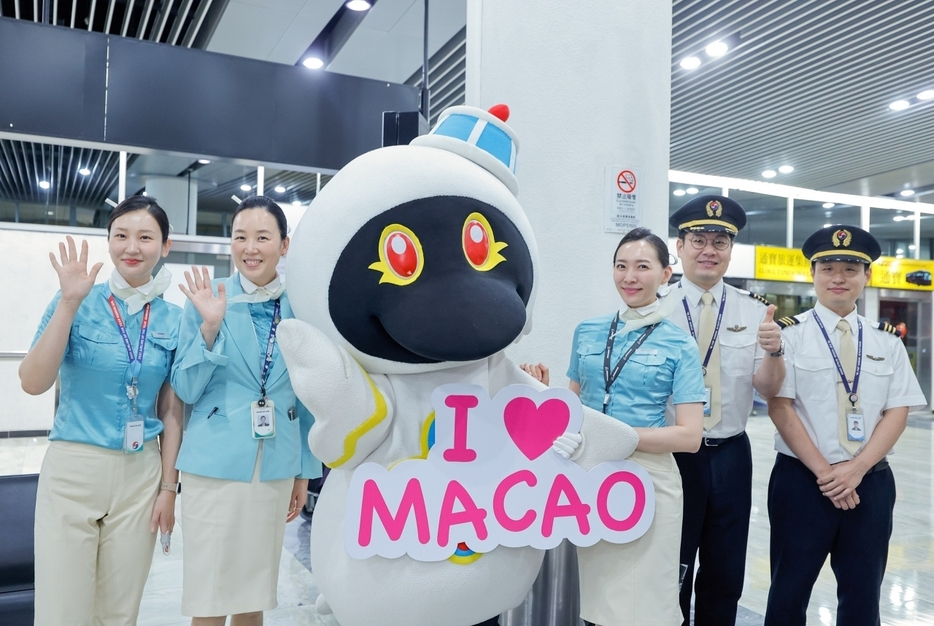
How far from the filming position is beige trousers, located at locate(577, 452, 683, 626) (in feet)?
6.33

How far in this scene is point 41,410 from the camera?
731cm

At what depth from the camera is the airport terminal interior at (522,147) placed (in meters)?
3.60

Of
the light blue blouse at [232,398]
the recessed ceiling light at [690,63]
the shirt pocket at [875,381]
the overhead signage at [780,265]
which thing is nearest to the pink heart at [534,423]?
Answer: the light blue blouse at [232,398]

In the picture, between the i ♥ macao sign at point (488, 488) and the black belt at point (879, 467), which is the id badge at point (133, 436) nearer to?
the i ♥ macao sign at point (488, 488)

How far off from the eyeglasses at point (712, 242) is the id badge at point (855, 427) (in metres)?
0.70

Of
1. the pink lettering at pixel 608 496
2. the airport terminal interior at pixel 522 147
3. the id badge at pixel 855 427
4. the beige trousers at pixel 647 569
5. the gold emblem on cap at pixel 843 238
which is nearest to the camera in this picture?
the pink lettering at pixel 608 496

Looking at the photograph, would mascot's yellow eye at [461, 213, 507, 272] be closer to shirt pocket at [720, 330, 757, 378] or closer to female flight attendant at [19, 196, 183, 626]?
female flight attendant at [19, 196, 183, 626]

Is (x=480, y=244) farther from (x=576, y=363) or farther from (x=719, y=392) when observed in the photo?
(x=719, y=392)

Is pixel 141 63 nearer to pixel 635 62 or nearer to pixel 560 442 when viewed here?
pixel 635 62

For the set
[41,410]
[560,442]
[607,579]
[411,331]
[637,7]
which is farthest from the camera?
[41,410]

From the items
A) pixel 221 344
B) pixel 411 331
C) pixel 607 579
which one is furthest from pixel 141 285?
pixel 607 579

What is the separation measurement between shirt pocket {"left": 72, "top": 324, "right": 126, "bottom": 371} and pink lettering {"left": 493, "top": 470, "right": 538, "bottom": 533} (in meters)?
1.11

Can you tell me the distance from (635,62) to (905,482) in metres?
5.28

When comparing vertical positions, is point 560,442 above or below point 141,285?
below
